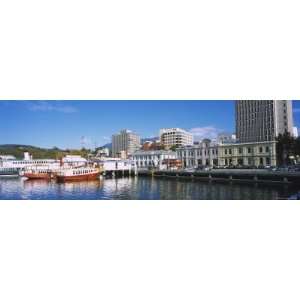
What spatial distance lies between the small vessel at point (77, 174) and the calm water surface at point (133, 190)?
1.34 ft

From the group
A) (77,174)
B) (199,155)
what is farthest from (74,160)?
(199,155)

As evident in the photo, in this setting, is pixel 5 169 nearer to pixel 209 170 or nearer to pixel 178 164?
pixel 178 164

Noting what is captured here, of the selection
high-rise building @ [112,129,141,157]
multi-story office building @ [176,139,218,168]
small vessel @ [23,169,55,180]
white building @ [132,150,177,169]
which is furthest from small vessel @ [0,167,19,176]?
multi-story office building @ [176,139,218,168]

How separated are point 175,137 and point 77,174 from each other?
504 cm

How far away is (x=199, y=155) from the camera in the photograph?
1123 centimetres

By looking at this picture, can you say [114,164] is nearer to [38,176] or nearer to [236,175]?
[38,176]

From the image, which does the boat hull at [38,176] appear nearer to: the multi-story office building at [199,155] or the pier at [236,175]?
the pier at [236,175]

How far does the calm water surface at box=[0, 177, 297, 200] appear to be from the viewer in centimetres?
901

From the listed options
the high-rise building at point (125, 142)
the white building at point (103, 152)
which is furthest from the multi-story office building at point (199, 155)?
the white building at point (103, 152)

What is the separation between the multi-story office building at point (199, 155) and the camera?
35.4 ft

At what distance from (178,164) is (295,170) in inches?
170

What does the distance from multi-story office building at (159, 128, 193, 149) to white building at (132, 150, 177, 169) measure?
1.60 meters
